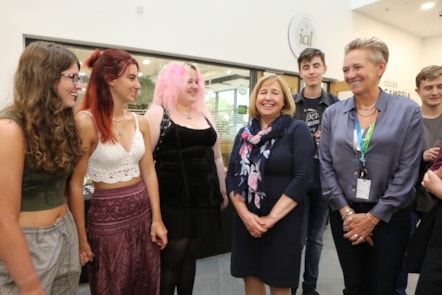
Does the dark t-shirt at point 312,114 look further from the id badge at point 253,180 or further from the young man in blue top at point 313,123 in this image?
the id badge at point 253,180

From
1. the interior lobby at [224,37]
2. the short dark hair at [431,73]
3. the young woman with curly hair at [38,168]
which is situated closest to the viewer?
the young woman with curly hair at [38,168]

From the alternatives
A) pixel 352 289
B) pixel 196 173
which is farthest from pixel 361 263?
pixel 196 173

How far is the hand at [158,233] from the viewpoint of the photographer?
59.4 inches

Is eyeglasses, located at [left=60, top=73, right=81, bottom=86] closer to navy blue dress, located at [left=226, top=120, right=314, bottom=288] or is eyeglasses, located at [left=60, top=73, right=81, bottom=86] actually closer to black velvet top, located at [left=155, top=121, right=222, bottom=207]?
black velvet top, located at [left=155, top=121, right=222, bottom=207]

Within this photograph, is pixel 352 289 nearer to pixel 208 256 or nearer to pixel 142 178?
pixel 142 178

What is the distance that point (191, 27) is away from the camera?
12.5 ft

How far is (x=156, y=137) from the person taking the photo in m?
1.58

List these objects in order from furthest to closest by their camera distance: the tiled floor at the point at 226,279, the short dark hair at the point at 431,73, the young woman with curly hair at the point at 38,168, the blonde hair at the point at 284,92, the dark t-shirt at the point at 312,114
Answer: the tiled floor at the point at 226,279 → the dark t-shirt at the point at 312,114 → the short dark hair at the point at 431,73 → the blonde hair at the point at 284,92 → the young woman with curly hair at the point at 38,168

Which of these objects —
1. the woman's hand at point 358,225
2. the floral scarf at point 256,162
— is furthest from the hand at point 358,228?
Answer: the floral scarf at point 256,162

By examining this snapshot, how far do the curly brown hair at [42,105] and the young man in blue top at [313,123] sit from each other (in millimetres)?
1653

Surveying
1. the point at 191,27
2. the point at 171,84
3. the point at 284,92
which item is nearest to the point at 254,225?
the point at 284,92

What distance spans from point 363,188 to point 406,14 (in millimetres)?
6052

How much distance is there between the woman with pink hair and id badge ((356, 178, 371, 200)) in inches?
30.2

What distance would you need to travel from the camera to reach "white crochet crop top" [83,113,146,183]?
51.6 inches
